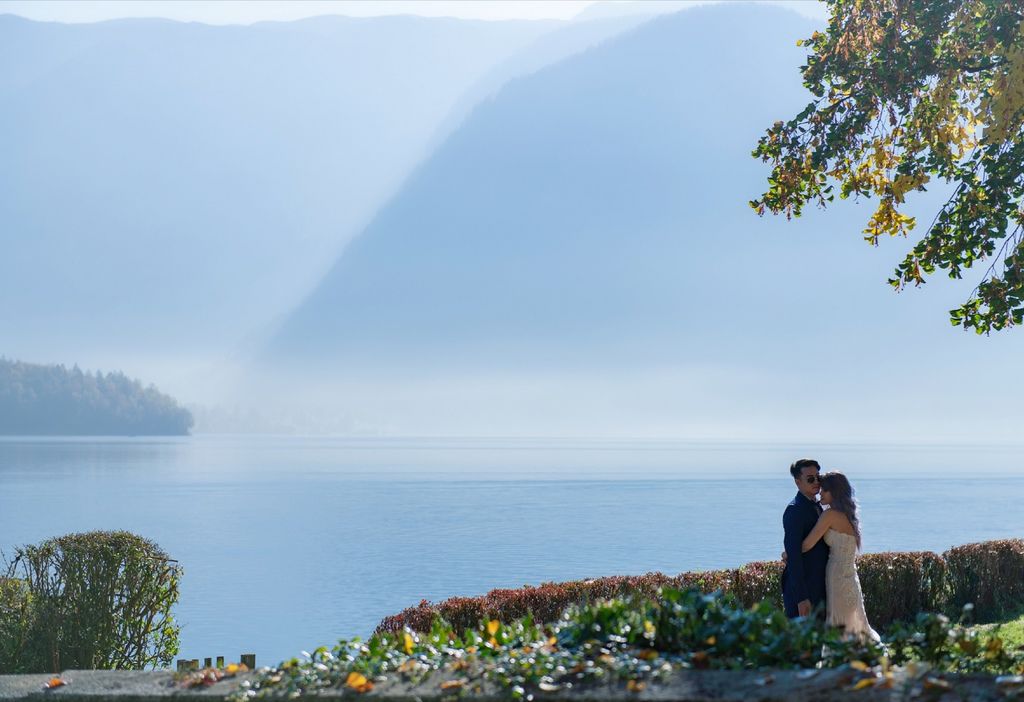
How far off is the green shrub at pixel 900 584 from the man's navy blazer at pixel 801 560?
20.2ft

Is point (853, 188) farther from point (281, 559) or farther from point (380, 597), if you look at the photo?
point (281, 559)

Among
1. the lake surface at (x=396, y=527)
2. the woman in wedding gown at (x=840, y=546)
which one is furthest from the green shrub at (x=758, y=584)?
the lake surface at (x=396, y=527)

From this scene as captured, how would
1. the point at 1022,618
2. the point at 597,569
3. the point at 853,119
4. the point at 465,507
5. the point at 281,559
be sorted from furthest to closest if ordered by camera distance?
the point at 465,507 < the point at 281,559 < the point at 597,569 < the point at 1022,618 < the point at 853,119

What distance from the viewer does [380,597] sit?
49031 millimetres

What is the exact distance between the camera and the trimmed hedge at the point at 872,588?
42.1 ft

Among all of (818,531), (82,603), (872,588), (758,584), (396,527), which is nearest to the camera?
(818,531)

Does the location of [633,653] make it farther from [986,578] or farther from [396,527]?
[396,527]

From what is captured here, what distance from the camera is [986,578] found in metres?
17.3

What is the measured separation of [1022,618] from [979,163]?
7810 mm

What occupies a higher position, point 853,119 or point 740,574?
point 853,119

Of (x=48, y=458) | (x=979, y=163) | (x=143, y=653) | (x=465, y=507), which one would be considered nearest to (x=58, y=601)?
(x=143, y=653)

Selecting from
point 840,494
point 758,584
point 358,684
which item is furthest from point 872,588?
point 358,684

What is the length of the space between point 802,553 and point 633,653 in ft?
14.0

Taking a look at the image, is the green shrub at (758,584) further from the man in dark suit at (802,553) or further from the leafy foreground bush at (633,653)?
the leafy foreground bush at (633,653)
